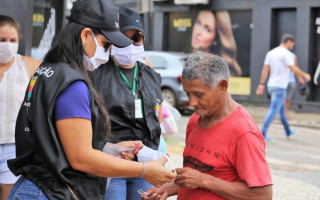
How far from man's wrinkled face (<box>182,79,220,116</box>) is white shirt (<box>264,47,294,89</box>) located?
28.2 feet

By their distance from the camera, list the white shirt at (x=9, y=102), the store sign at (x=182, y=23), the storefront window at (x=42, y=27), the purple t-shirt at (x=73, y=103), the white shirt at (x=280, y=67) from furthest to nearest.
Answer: the store sign at (x=182, y=23)
the white shirt at (x=280, y=67)
the storefront window at (x=42, y=27)
the white shirt at (x=9, y=102)
the purple t-shirt at (x=73, y=103)

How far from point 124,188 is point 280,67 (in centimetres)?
808

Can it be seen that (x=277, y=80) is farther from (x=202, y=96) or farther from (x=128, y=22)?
(x=202, y=96)

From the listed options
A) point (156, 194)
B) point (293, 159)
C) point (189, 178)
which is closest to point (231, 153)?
point (189, 178)

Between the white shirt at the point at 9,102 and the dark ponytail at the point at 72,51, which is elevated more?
the dark ponytail at the point at 72,51

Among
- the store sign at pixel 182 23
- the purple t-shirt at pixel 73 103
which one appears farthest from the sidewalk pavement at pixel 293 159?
the store sign at pixel 182 23

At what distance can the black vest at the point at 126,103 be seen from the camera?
3705mm

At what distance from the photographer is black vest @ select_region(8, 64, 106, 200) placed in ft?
8.13

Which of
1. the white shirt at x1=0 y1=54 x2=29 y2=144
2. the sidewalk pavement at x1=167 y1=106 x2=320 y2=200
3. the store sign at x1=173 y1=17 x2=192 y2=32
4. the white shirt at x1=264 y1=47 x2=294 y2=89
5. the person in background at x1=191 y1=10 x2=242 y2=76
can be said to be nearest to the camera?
the white shirt at x1=0 y1=54 x2=29 y2=144

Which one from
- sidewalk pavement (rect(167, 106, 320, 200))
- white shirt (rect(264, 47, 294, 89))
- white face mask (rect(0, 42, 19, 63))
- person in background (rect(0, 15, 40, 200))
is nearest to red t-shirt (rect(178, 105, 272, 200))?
person in background (rect(0, 15, 40, 200))

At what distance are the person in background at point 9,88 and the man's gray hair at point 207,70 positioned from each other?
188 centimetres

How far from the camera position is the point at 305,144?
37.0ft

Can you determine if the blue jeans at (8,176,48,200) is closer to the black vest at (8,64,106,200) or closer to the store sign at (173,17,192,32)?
the black vest at (8,64,106,200)

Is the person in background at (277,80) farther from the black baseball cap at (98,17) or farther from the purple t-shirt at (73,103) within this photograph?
the purple t-shirt at (73,103)
